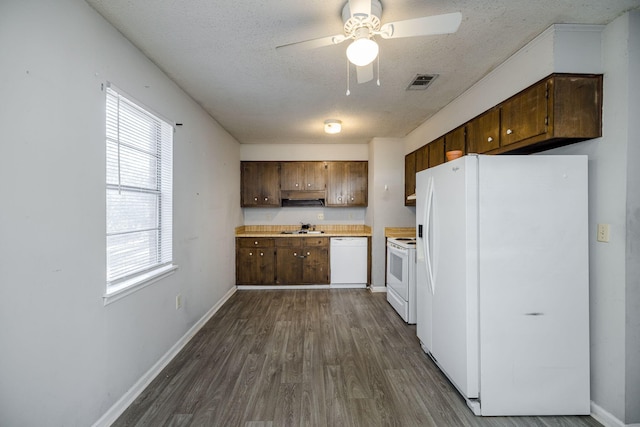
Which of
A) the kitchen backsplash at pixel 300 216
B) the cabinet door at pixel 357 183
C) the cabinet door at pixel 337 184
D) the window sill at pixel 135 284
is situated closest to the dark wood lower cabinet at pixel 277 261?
the kitchen backsplash at pixel 300 216

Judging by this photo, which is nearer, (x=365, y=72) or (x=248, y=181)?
(x=365, y=72)

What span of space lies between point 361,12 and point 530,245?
1848mm

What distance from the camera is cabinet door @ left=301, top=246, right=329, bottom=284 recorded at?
463 centimetres

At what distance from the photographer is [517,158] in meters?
1.84

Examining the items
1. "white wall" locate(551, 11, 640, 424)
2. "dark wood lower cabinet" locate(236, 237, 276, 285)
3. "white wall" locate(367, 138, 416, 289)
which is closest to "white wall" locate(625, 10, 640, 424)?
"white wall" locate(551, 11, 640, 424)

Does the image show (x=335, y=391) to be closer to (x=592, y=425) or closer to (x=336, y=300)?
(x=592, y=425)

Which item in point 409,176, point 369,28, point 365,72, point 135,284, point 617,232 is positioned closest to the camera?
point 369,28

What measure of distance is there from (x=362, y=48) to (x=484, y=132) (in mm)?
1641

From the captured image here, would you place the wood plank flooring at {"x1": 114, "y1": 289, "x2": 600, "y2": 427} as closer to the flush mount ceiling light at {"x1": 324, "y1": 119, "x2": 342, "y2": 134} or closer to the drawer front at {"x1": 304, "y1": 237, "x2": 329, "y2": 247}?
the drawer front at {"x1": 304, "y1": 237, "x2": 329, "y2": 247}

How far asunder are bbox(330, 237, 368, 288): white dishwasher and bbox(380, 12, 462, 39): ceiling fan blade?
349 cm

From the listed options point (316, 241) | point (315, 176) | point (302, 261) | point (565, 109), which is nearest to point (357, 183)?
point (315, 176)

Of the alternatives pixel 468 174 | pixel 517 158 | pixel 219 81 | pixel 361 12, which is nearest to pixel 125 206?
pixel 219 81

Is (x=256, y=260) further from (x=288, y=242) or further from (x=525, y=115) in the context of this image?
(x=525, y=115)

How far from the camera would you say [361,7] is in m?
1.45
